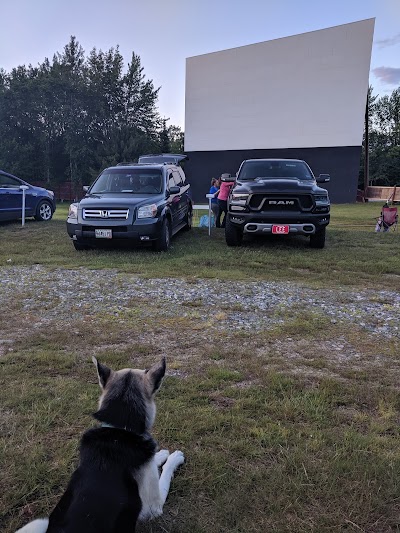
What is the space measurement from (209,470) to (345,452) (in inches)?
31.8

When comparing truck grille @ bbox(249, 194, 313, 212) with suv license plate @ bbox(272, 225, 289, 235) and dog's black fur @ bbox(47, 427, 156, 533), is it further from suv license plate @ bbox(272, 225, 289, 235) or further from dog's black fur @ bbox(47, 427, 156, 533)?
dog's black fur @ bbox(47, 427, 156, 533)

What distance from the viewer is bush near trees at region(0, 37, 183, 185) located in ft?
137

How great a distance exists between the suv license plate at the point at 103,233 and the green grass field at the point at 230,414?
308cm

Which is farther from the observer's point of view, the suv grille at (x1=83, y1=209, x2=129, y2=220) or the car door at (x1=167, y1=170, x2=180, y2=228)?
the car door at (x1=167, y1=170, x2=180, y2=228)

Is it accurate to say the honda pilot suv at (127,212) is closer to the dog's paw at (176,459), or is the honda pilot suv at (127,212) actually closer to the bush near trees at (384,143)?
the dog's paw at (176,459)

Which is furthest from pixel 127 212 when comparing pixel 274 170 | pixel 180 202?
pixel 274 170

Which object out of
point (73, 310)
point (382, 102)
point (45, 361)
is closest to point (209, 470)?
point (45, 361)

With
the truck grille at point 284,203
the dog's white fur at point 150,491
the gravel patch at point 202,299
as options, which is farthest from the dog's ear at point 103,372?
the truck grille at point 284,203

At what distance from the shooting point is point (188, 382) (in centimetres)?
316

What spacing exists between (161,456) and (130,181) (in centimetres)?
812

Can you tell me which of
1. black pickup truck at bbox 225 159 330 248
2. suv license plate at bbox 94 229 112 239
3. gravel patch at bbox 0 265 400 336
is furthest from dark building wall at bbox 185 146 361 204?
gravel patch at bbox 0 265 400 336

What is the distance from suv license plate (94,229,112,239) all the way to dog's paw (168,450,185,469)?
21.2 ft

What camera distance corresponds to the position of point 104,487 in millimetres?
1615

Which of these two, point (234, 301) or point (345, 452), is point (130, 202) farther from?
point (345, 452)
